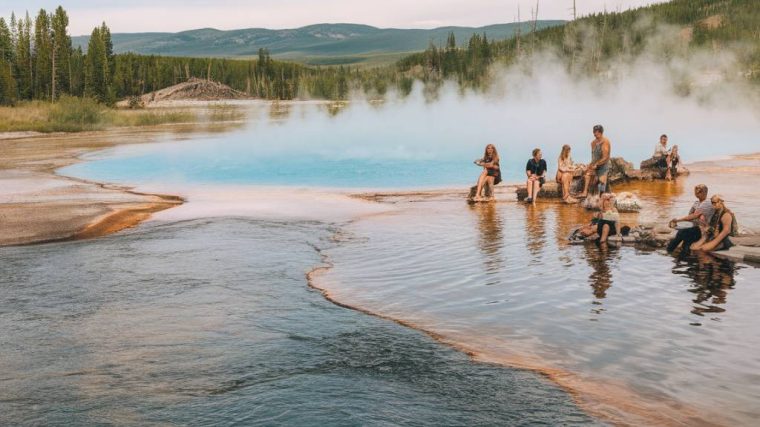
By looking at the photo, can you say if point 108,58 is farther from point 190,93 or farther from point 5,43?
point 5,43

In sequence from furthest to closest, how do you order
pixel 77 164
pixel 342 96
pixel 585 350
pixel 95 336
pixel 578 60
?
pixel 342 96 < pixel 578 60 < pixel 77 164 < pixel 95 336 < pixel 585 350

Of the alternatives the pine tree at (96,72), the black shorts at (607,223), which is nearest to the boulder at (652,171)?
the black shorts at (607,223)

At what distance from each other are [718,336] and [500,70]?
313ft

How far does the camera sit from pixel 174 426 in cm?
630

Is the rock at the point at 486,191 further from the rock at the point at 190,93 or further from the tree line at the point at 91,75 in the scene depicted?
the rock at the point at 190,93

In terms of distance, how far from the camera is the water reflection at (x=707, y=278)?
9.27 m

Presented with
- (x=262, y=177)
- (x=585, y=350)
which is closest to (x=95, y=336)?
(x=585, y=350)

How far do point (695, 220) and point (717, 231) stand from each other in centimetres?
35

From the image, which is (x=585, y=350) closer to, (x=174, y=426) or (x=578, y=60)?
(x=174, y=426)

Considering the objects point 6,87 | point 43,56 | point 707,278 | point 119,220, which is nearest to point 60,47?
point 43,56

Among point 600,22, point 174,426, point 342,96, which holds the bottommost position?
point 174,426

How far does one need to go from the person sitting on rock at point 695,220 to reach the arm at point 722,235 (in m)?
0.18

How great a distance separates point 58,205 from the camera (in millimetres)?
18578

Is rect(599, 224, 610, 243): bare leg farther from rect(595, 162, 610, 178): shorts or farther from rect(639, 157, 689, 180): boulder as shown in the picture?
Answer: rect(639, 157, 689, 180): boulder
